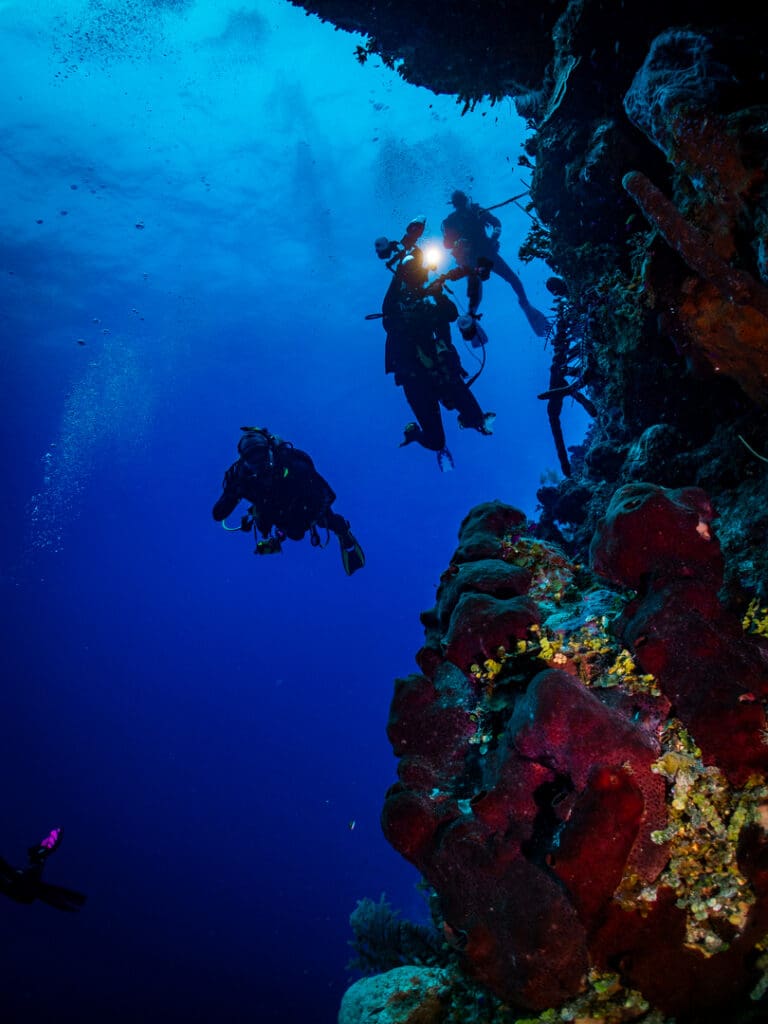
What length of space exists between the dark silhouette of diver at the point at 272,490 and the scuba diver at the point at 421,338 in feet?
7.19

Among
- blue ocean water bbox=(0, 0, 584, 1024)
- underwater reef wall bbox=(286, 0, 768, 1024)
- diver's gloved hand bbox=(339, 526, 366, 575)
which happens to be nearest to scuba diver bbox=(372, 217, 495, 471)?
diver's gloved hand bbox=(339, 526, 366, 575)

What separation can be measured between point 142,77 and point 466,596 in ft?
101

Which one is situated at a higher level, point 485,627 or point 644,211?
point 644,211

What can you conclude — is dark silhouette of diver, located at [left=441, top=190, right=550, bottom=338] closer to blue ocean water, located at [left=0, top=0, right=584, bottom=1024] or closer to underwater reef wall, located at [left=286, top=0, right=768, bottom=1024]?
underwater reef wall, located at [left=286, top=0, right=768, bottom=1024]

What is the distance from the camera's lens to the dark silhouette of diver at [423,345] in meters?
8.30

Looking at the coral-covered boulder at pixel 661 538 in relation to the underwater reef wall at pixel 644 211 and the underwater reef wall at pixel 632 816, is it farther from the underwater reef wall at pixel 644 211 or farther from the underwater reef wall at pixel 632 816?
the underwater reef wall at pixel 644 211

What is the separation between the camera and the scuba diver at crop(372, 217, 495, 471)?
8.24 meters

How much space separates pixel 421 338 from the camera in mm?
8664

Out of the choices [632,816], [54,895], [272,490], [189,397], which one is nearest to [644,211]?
[632,816]

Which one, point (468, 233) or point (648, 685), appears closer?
point (648, 685)

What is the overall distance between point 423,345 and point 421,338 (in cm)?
12

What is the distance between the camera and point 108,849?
35781 millimetres

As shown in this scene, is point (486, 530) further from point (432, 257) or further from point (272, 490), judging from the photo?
point (272, 490)

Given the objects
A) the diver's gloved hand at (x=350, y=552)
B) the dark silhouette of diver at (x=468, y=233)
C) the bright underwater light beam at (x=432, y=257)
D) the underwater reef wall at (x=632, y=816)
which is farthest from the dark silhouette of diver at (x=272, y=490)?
the dark silhouette of diver at (x=468, y=233)
